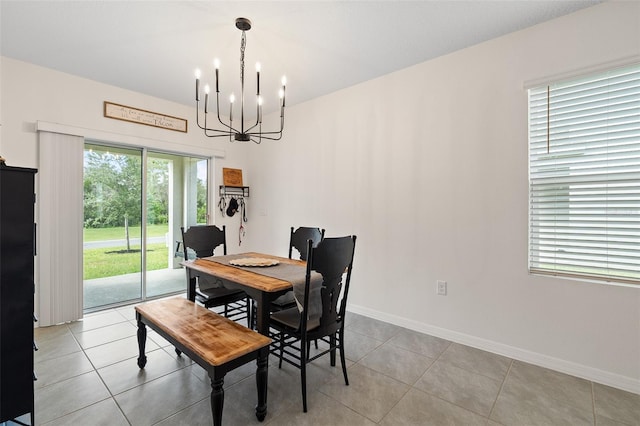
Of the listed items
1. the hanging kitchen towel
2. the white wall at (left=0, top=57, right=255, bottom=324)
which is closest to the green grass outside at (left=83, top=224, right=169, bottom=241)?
the white wall at (left=0, top=57, right=255, bottom=324)

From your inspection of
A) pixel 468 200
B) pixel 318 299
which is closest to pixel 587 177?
pixel 468 200

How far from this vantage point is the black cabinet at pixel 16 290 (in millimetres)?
1440

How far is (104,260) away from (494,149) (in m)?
4.48

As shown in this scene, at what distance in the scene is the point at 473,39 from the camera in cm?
254

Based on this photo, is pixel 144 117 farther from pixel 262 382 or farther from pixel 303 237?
pixel 262 382

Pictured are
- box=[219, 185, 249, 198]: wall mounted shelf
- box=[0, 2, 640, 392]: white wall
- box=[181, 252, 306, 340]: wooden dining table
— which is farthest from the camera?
box=[219, 185, 249, 198]: wall mounted shelf

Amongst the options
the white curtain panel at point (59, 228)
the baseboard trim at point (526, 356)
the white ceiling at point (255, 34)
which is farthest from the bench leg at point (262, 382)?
the white curtain panel at point (59, 228)

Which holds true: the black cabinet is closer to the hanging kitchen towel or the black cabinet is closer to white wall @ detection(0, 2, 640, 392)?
white wall @ detection(0, 2, 640, 392)

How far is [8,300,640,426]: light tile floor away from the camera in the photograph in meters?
1.72

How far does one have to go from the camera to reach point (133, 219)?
381 centimetres

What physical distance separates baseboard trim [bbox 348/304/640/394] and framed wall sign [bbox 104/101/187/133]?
358 cm

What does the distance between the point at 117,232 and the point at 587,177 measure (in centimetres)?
481

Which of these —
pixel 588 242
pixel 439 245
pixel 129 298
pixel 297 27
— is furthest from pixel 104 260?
pixel 588 242

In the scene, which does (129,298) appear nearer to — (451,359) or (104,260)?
(104,260)
